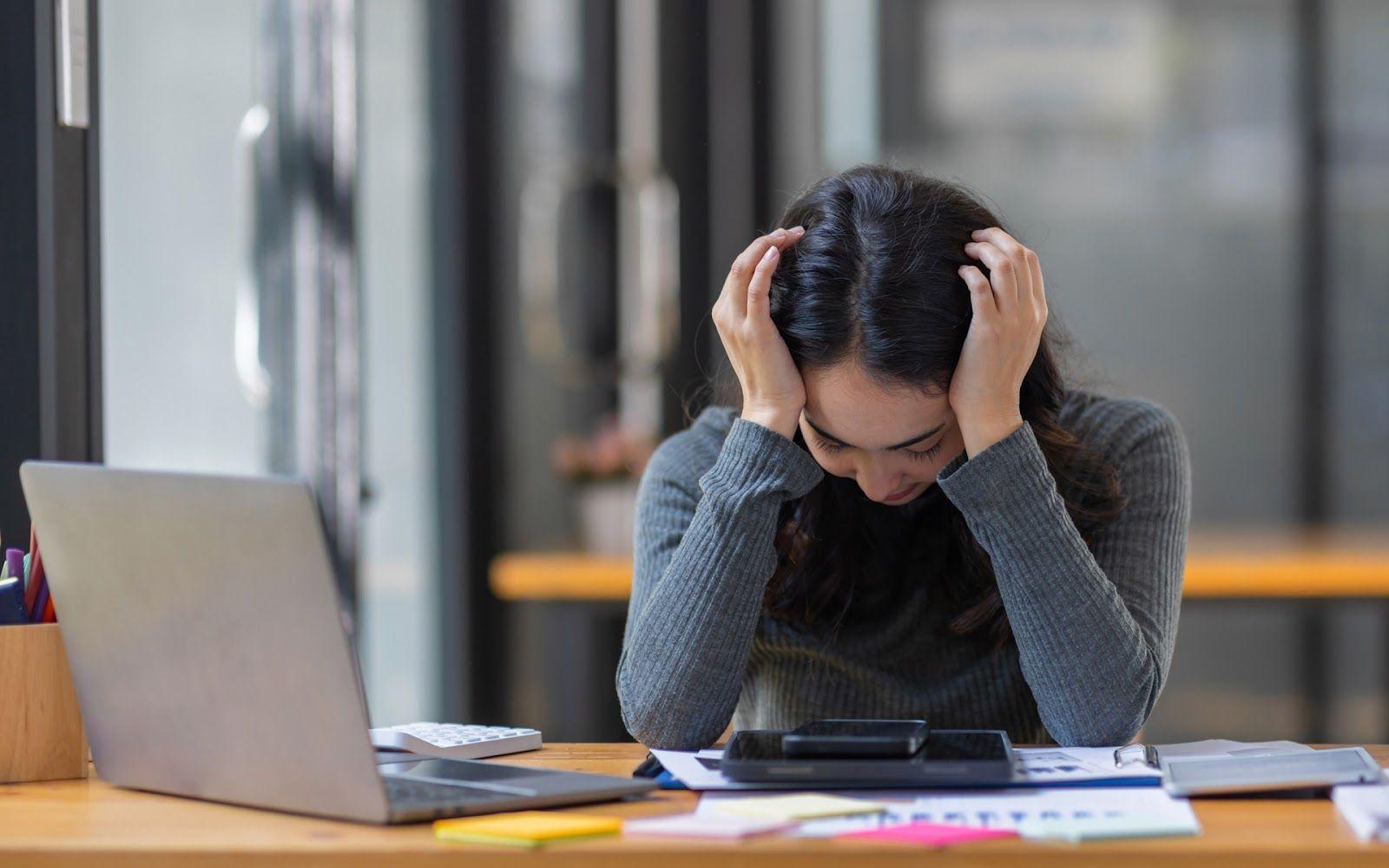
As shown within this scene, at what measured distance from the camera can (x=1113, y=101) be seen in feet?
12.7

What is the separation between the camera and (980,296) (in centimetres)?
133

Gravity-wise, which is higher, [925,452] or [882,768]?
[925,452]

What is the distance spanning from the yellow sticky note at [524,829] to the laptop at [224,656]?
39 mm

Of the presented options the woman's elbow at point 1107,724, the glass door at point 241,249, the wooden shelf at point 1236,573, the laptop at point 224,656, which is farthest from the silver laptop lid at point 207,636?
the wooden shelf at point 1236,573

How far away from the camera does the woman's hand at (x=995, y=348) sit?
1318mm

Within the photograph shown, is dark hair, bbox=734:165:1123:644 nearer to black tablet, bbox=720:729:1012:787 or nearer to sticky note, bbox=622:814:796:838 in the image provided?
black tablet, bbox=720:729:1012:787

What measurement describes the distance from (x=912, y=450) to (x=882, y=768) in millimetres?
371

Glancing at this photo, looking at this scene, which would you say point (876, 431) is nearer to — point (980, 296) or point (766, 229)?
point (980, 296)

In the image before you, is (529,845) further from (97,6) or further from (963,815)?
(97,6)

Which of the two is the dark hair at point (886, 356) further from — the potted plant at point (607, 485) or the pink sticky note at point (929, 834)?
the potted plant at point (607, 485)

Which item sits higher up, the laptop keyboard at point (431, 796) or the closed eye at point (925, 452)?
the closed eye at point (925, 452)

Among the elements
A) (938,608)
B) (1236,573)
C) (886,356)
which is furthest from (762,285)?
(1236,573)

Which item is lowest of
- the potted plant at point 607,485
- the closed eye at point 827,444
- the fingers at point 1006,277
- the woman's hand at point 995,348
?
the potted plant at point 607,485

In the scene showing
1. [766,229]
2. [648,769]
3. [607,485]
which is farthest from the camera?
[607,485]
